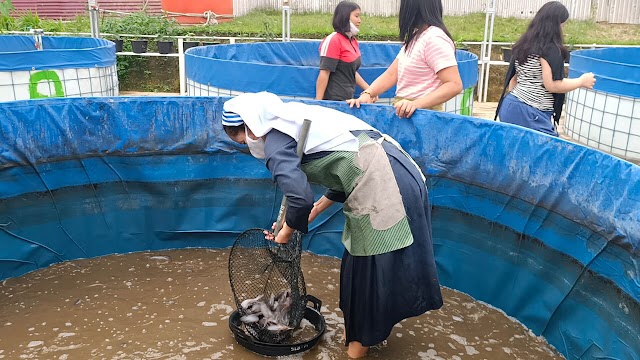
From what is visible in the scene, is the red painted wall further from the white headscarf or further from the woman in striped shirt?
the white headscarf

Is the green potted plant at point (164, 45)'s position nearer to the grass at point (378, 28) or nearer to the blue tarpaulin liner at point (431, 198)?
the grass at point (378, 28)

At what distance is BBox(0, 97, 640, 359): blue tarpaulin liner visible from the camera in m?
2.91

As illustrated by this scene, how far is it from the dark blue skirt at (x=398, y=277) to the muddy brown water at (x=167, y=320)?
0.39 m

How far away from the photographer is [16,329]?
3404 millimetres

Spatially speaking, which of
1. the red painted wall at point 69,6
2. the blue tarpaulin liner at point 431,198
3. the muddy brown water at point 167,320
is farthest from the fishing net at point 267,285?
the red painted wall at point 69,6

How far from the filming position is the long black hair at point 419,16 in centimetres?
364

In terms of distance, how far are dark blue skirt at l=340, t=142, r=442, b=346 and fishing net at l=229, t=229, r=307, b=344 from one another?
0.33 meters

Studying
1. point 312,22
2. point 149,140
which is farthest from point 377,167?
point 312,22

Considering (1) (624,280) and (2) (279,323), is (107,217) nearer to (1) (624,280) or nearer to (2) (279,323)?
(2) (279,323)

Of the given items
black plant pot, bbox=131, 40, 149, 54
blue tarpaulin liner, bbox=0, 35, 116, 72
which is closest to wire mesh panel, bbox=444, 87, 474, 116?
blue tarpaulin liner, bbox=0, 35, 116, 72

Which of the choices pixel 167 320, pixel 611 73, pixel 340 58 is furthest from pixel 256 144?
pixel 611 73

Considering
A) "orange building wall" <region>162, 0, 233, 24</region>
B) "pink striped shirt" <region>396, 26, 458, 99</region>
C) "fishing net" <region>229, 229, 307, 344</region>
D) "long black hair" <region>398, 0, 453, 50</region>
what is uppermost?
"orange building wall" <region>162, 0, 233, 24</region>

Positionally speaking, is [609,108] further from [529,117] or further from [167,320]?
[167,320]

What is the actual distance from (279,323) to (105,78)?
4421mm
